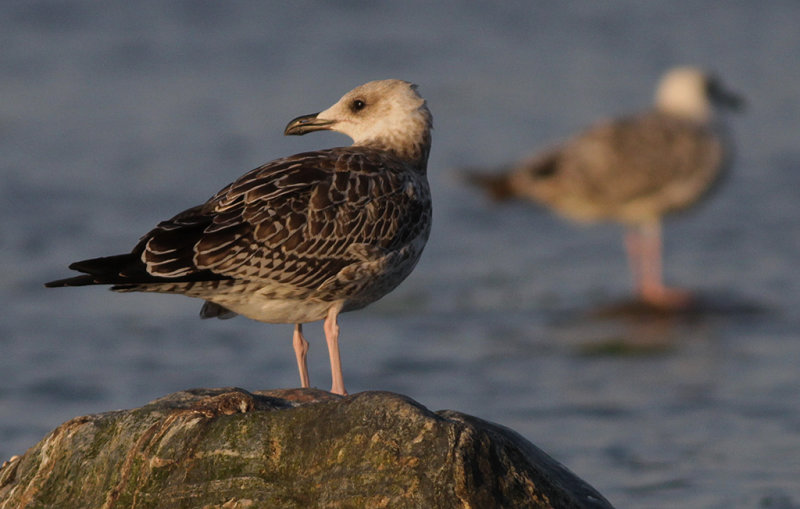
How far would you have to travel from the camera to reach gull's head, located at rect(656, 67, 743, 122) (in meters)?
13.8

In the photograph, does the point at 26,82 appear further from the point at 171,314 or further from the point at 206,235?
the point at 206,235

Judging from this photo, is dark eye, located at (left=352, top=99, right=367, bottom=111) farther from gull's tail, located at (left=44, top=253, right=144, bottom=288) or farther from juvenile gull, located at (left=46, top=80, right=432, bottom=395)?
gull's tail, located at (left=44, top=253, right=144, bottom=288)

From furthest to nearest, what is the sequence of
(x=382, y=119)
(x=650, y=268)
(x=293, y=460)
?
(x=650, y=268) < (x=382, y=119) < (x=293, y=460)

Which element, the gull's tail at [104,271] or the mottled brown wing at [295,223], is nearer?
the gull's tail at [104,271]

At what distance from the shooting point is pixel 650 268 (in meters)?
12.7

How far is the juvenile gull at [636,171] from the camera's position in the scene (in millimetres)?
13219

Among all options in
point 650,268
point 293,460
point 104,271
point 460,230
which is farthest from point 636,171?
point 293,460

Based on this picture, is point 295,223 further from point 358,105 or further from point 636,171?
point 636,171

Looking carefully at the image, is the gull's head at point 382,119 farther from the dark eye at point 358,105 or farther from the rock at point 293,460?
the rock at point 293,460

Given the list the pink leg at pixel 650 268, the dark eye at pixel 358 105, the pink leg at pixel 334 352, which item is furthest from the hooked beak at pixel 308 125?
the pink leg at pixel 650 268

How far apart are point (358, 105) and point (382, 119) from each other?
160 mm

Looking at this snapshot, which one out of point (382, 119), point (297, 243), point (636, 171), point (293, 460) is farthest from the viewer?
point (636, 171)

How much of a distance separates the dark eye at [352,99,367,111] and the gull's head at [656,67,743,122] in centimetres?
773

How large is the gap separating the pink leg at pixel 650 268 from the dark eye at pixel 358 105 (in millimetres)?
5819
